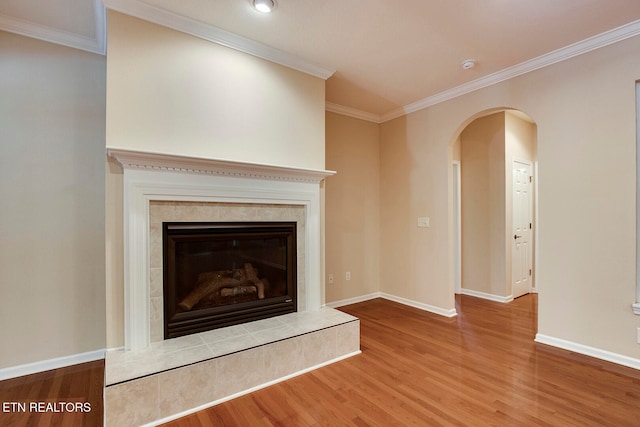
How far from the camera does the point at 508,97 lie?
3096mm

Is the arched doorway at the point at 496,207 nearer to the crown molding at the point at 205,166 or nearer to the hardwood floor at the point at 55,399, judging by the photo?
the crown molding at the point at 205,166

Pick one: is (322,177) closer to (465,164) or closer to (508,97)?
(508,97)

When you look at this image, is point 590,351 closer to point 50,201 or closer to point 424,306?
point 424,306

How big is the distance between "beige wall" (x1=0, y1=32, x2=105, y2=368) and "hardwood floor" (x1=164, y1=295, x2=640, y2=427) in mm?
1506

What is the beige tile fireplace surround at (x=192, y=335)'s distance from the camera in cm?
183

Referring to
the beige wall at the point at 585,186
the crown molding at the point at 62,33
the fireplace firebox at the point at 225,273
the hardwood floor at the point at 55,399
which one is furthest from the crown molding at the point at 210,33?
the hardwood floor at the point at 55,399

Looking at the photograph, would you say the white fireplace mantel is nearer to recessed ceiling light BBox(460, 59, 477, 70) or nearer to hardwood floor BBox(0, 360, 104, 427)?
hardwood floor BBox(0, 360, 104, 427)

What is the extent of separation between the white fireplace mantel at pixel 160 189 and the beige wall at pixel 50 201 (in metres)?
0.77

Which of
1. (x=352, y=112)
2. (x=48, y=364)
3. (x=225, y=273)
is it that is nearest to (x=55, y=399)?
(x=48, y=364)

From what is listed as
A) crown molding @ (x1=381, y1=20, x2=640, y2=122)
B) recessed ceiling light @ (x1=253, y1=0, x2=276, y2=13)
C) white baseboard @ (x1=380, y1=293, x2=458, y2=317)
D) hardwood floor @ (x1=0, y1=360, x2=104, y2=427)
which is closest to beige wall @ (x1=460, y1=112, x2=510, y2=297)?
white baseboard @ (x1=380, y1=293, x2=458, y2=317)

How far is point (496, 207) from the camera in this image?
4328 millimetres

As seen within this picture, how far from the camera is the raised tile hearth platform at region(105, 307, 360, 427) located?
176 cm

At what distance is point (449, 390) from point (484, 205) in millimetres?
3152

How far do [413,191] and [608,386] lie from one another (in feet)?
8.52
